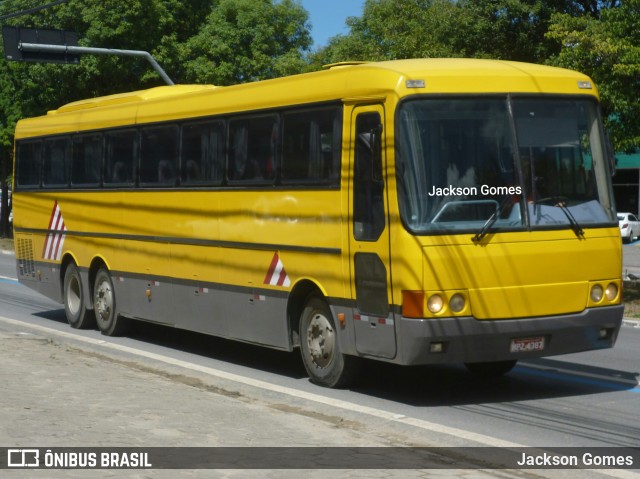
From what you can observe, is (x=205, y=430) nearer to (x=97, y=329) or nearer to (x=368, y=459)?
(x=368, y=459)

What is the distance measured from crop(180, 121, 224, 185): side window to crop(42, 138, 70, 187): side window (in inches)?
169

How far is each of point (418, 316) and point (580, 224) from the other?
1916 millimetres

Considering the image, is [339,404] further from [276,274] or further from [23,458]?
[23,458]

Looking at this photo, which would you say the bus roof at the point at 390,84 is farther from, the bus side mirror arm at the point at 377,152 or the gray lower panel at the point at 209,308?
the gray lower panel at the point at 209,308

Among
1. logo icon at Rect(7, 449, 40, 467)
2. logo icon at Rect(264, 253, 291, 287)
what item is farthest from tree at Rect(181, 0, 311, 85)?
logo icon at Rect(7, 449, 40, 467)

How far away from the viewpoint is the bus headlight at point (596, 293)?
11.0 metres

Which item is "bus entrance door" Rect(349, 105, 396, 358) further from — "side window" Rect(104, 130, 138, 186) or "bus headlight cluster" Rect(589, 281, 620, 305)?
"side window" Rect(104, 130, 138, 186)

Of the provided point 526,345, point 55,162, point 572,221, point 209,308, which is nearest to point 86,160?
point 55,162

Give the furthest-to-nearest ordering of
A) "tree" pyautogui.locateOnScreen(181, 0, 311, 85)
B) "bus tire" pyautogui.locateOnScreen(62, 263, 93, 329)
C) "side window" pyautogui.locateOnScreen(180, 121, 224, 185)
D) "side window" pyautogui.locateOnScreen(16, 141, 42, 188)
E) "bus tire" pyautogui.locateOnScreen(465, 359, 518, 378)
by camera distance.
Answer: "tree" pyautogui.locateOnScreen(181, 0, 311, 85), "side window" pyautogui.locateOnScreen(16, 141, 42, 188), "bus tire" pyautogui.locateOnScreen(62, 263, 93, 329), "side window" pyautogui.locateOnScreen(180, 121, 224, 185), "bus tire" pyautogui.locateOnScreen(465, 359, 518, 378)

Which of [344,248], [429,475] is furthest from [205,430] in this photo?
[344,248]

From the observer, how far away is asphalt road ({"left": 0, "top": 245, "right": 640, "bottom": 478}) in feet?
28.7

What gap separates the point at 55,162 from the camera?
1877 centimetres

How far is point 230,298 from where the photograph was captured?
13.6 m

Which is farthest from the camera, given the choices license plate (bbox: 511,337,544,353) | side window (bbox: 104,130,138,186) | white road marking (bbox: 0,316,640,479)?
side window (bbox: 104,130,138,186)
